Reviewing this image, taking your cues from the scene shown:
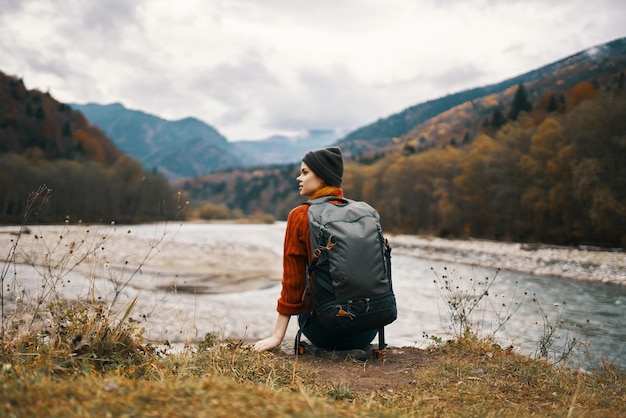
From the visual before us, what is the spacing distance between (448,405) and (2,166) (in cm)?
6277

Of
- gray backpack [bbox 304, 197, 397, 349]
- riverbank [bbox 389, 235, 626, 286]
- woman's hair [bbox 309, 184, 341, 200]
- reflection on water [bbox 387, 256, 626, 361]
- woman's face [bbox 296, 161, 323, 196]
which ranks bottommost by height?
riverbank [bbox 389, 235, 626, 286]

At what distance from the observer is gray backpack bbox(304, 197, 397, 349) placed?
3266 mm

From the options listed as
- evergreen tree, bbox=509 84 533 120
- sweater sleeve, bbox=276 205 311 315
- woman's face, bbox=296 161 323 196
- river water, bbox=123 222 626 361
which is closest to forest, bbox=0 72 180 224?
river water, bbox=123 222 626 361

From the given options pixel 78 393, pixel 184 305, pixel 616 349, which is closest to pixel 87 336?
pixel 78 393

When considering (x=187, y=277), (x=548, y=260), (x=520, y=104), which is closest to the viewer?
(x=187, y=277)

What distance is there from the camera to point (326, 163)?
3.90 m

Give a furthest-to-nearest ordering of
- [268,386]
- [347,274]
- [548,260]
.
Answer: [548,260], [347,274], [268,386]

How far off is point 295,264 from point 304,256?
111 millimetres

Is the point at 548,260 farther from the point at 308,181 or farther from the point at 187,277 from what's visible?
the point at 308,181

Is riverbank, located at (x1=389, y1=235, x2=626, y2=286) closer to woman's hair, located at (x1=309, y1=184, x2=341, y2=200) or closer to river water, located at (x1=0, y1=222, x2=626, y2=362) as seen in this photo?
river water, located at (x1=0, y1=222, x2=626, y2=362)

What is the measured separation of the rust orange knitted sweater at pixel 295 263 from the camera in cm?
350

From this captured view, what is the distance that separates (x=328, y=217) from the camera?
3.46m

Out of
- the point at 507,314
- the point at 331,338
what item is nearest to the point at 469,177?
the point at 507,314

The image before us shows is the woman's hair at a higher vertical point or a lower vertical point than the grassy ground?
higher
